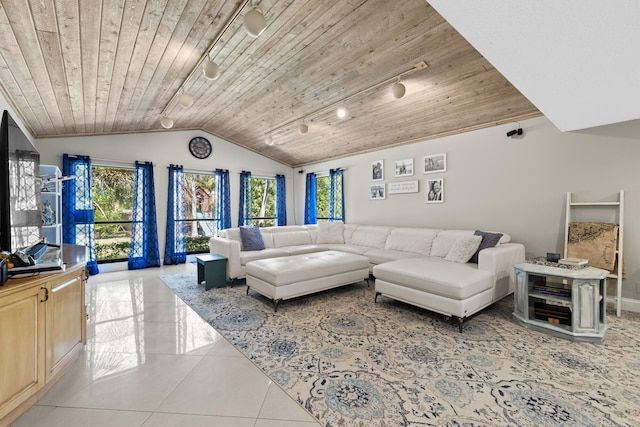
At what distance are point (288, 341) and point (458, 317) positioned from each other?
156cm

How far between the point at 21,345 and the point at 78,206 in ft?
14.2

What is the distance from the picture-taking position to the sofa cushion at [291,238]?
5.16m

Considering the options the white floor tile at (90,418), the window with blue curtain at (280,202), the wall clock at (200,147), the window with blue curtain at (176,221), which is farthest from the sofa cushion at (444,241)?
the wall clock at (200,147)

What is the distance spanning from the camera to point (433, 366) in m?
2.02

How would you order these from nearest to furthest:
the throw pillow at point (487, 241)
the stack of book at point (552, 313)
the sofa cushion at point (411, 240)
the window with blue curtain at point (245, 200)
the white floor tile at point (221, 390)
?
the white floor tile at point (221, 390) < the stack of book at point (552, 313) < the throw pillow at point (487, 241) < the sofa cushion at point (411, 240) < the window with blue curtain at point (245, 200)

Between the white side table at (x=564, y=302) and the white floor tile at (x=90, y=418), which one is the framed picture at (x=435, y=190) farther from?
the white floor tile at (x=90, y=418)

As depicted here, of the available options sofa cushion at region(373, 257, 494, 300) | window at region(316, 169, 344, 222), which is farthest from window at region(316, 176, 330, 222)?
sofa cushion at region(373, 257, 494, 300)

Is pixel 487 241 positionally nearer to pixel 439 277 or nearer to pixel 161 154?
pixel 439 277

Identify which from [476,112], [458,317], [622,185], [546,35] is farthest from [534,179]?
[546,35]

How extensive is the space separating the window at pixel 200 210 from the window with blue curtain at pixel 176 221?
392mm

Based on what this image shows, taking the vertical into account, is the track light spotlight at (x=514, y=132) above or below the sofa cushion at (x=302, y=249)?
above

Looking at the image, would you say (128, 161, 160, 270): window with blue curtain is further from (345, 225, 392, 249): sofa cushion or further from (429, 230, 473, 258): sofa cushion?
(429, 230, 473, 258): sofa cushion

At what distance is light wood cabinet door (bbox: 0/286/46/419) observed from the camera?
54.4 inches

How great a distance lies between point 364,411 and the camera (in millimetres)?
1584
